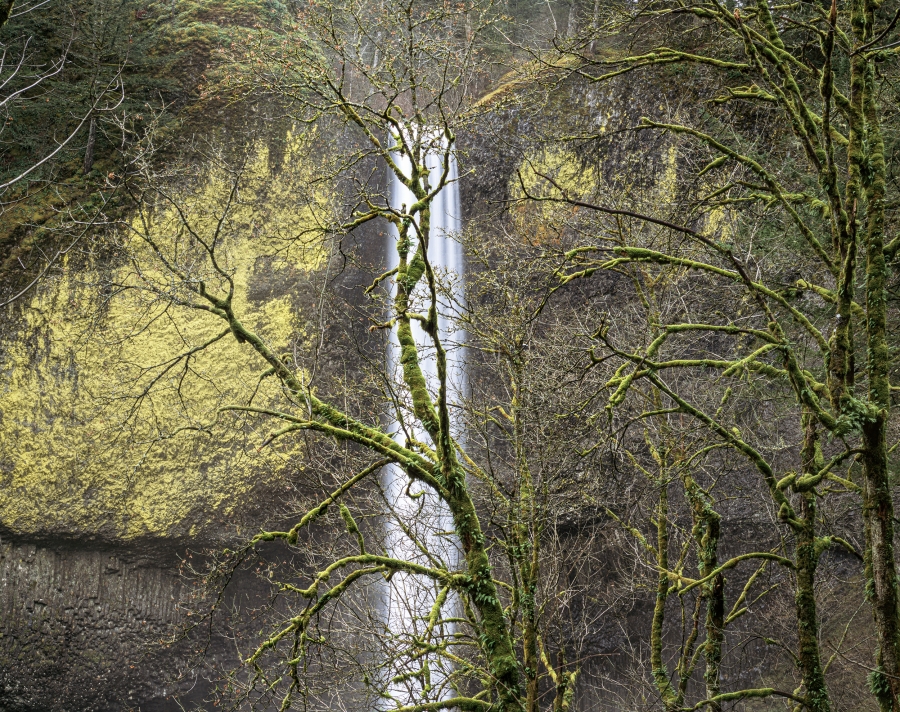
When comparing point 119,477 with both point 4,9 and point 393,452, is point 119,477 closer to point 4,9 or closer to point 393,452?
point 393,452

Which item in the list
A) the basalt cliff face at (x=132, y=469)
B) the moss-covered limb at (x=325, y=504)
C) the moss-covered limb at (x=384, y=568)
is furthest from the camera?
the basalt cliff face at (x=132, y=469)

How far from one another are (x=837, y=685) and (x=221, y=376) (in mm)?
13361

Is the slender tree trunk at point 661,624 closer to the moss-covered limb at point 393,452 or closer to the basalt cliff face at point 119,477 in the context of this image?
the moss-covered limb at point 393,452

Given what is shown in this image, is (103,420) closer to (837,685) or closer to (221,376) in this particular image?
(221,376)

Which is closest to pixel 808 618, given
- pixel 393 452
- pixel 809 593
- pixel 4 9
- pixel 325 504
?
pixel 809 593

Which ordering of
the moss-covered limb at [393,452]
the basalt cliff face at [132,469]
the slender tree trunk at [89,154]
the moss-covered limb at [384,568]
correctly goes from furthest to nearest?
the slender tree trunk at [89,154], the basalt cliff face at [132,469], the moss-covered limb at [393,452], the moss-covered limb at [384,568]

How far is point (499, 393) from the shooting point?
15133mm

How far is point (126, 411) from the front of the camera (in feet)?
54.9

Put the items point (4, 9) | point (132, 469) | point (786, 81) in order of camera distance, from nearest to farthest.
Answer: point (4, 9)
point (786, 81)
point (132, 469)

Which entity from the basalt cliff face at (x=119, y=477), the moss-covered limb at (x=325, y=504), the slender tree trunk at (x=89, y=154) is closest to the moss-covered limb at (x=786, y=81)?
the moss-covered limb at (x=325, y=504)

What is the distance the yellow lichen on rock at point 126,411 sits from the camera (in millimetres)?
16250

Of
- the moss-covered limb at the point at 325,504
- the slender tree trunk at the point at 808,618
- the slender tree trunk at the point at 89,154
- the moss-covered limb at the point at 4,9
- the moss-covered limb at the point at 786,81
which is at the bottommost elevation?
the slender tree trunk at the point at 808,618

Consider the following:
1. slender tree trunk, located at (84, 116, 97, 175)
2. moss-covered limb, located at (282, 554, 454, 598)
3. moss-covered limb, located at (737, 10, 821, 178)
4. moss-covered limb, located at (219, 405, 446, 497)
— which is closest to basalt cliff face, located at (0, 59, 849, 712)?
slender tree trunk, located at (84, 116, 97, 175)

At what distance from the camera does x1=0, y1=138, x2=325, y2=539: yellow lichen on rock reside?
16250 mm
